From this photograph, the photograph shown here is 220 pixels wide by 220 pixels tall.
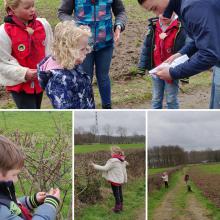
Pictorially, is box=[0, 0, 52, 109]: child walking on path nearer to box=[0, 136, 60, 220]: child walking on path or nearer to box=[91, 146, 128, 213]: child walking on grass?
box=[91, 146, 128, 213]: child walking on grass

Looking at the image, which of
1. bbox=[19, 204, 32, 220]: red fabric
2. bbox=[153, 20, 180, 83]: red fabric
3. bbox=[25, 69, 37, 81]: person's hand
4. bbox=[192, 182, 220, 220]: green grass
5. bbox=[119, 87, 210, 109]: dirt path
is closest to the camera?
bbox=[19, 204, 32, 220]: red fabric

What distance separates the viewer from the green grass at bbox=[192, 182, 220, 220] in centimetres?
346

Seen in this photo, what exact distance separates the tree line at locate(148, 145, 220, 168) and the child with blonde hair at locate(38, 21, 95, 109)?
65 centimetres

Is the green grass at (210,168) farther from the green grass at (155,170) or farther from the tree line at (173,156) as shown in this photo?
the green grass at (155,170)

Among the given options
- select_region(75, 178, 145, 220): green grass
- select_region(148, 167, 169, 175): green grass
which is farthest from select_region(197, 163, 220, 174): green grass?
select_region(75, 178, 145, 220): green grass

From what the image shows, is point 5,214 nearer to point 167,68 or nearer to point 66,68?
point 66,68

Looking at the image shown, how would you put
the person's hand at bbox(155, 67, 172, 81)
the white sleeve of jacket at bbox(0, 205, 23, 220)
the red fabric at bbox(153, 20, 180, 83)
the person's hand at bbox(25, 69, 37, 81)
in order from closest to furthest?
the white sleeve of jacket at bbox(0, 205, 23, 220)
the person's hand at bbox(155, 67, 172, 81)
the person's hand at bbox(25, 69, 37, 81)
the red fabric at bbox(153, 20, 180, 83)

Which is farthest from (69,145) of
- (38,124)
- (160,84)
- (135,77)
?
(135,77)

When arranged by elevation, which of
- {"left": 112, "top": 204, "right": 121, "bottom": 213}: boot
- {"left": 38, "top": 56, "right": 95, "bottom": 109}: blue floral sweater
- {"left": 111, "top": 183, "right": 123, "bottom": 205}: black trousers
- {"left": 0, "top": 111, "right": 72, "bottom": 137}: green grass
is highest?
{"left": 38, "top": 56, "right": 95, "bottom": 109}: blue floral sweater

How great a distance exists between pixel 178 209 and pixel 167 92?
1547 millimetres

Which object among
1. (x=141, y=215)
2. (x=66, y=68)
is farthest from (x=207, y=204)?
(x=66, y=68)

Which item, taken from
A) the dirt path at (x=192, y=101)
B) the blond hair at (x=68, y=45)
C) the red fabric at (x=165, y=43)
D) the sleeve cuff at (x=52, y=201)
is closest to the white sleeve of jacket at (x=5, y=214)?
the sleeve cuff at (x=52, y=201)

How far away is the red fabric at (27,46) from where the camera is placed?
4074 mm

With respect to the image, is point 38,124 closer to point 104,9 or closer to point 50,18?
point 104,9
